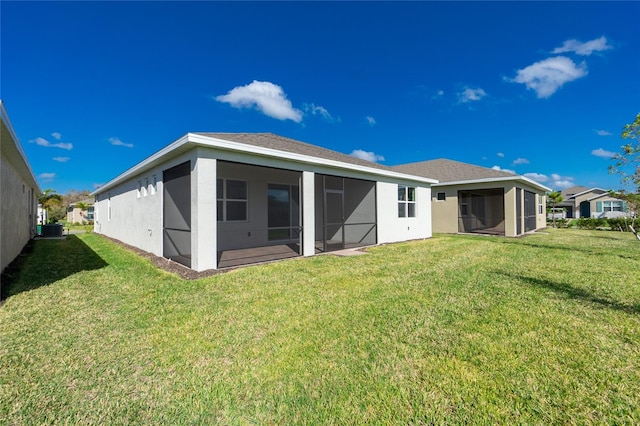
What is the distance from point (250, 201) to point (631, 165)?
11556 mm

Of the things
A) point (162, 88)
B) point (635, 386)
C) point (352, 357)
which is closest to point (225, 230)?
point (352, 357)

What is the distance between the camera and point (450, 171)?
57.9 ft

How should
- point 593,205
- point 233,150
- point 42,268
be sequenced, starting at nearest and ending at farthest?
point 233,150 < point 42,268 < point 593,205

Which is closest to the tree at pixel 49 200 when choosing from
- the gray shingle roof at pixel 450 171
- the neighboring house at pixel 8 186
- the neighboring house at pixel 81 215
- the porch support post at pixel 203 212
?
the neighboring house at pixel 81 215

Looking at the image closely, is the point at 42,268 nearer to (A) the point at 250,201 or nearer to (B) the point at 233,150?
(B) the point at 233,150

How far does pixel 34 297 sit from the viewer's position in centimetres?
456

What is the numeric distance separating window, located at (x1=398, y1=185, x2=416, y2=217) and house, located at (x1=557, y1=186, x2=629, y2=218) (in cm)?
2822

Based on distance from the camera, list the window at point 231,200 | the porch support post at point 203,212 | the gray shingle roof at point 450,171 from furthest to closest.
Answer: the gray shingle roof at point 450,171 < the window at point 231,200 < the porch support post at point 203,212

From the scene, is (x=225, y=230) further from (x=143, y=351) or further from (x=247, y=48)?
(x=247, y=48)

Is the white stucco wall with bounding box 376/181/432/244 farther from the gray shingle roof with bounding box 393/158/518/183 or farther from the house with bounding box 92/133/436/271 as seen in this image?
the gray shingle roof with bounding box 393/158/518/183

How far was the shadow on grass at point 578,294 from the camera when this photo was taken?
4.00m

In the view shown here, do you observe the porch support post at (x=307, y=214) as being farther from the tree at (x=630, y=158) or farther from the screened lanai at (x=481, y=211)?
the screened lanai at (x=481, y=211)

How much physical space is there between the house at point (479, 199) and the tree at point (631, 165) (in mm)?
6062

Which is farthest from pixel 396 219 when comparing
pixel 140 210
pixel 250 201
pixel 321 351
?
pixel 140 210
